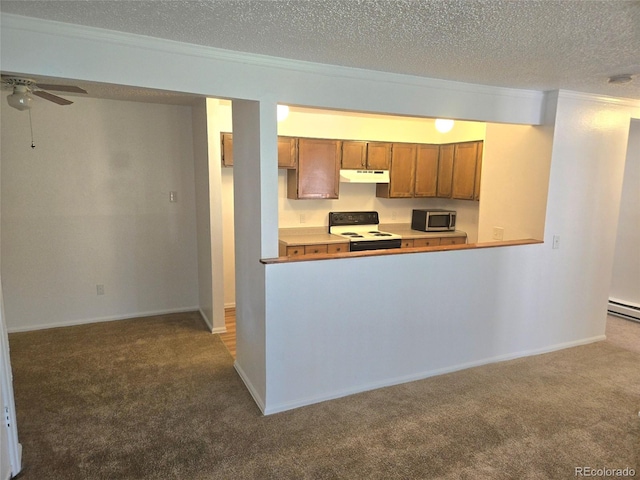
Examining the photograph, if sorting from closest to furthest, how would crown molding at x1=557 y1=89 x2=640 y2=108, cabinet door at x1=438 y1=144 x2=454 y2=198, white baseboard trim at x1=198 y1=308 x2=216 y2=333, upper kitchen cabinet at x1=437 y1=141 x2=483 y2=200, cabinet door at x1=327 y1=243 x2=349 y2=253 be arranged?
1. crown molding at x1=557 y1=89 x2=640 y2=108
2. white baseboard trim at x1=198 y1=308 x2=216 y2=333
3. cabinet door at x1=327 y1=243 x2=349 y2=253
4. upper kitchen cabinet at x1=437 y1=141 x2=483 y2=200
5. cabinet door at x1=438 y1=144 x2=454 y2=198

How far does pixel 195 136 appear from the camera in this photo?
14.7 feet

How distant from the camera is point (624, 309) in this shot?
16.0 ft

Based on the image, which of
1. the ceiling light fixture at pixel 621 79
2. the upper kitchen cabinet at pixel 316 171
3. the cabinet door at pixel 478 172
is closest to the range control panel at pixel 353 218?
the upper kitchen cabinet at pixel 316 171

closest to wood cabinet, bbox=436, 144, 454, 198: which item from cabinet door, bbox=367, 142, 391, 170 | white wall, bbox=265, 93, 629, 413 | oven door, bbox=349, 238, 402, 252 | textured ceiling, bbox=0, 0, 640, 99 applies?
cabinet door, bbox=367, 142, 391, 170

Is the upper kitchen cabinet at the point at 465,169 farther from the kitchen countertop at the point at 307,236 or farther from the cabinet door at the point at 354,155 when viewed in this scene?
the kitchen countertop at the point at 307,236

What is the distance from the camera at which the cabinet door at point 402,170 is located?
5.21 m

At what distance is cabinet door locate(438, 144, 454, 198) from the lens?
529 centimetres

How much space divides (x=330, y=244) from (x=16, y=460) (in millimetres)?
3252

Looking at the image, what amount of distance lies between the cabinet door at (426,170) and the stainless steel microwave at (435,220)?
0.26 metres

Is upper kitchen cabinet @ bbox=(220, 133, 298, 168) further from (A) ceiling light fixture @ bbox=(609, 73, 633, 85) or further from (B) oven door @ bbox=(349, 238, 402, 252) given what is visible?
(A) ceiling light fixture @ bbox=(609, 73, 633, 85)

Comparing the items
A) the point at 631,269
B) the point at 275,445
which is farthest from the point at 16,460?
the point at 631,269

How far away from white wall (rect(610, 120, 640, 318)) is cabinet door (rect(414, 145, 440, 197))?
2199 millimetres

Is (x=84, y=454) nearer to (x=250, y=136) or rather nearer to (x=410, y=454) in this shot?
(x=410, y=454)

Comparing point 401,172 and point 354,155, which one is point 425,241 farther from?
point 354,155
